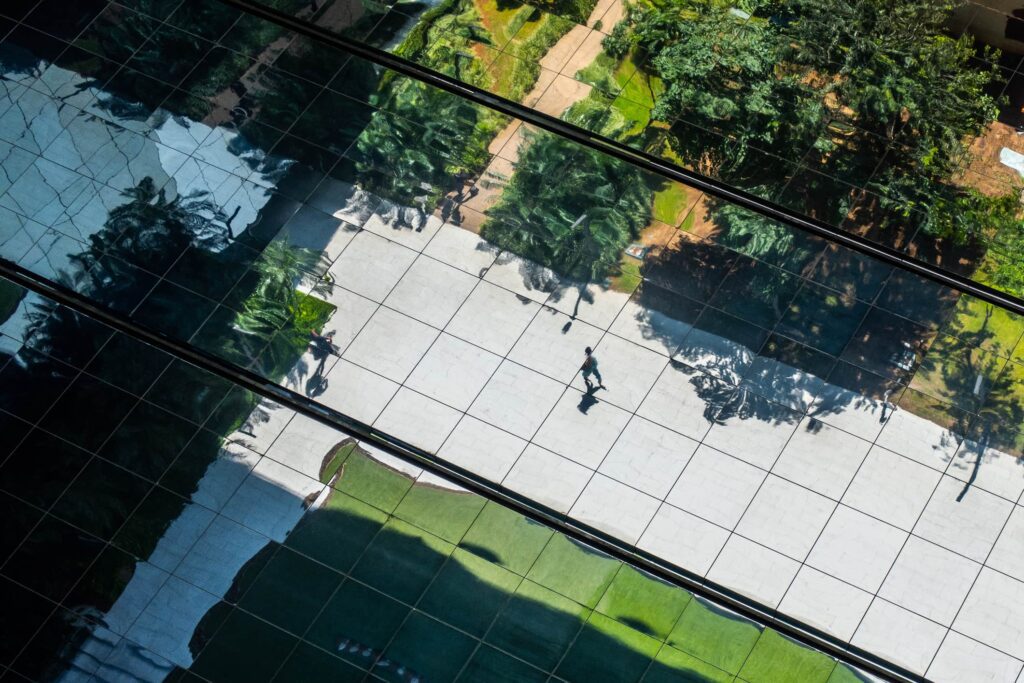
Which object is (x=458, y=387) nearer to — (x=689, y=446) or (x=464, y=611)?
(x=464, y=611)

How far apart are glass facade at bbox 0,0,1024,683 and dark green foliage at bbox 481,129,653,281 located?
22 millimetres

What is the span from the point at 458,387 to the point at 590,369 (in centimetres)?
86

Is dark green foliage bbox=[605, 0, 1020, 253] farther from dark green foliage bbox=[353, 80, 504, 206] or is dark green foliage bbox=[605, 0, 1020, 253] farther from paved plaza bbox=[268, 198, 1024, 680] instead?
paved plaza bbox=[268, 198, 1024, 680]

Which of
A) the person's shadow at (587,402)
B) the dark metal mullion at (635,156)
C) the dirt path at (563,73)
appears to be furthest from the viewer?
the dirt path at (563,73)

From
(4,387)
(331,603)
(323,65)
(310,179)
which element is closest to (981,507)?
(331,603)

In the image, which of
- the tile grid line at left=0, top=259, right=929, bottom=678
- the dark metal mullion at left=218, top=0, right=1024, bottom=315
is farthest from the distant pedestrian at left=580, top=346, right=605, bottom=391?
the dark metal mullion at left=218, top=0, right=1024, bottom=315

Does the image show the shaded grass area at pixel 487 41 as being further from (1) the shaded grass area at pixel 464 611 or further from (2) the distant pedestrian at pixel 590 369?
(1) the shaded grass area at pixel 464 611

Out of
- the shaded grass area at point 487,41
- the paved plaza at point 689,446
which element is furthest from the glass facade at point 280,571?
the shaded grass area at point 487,41

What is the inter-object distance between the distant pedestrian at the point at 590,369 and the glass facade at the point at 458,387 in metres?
0.02

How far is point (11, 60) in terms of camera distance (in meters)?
7.29

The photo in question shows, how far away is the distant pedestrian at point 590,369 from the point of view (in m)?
6.49

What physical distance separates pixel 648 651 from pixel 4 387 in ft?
14.5

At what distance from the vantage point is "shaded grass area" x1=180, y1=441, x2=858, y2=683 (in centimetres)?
604

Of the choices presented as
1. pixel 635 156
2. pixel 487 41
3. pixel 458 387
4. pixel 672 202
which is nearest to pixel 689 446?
pixel 458 387
